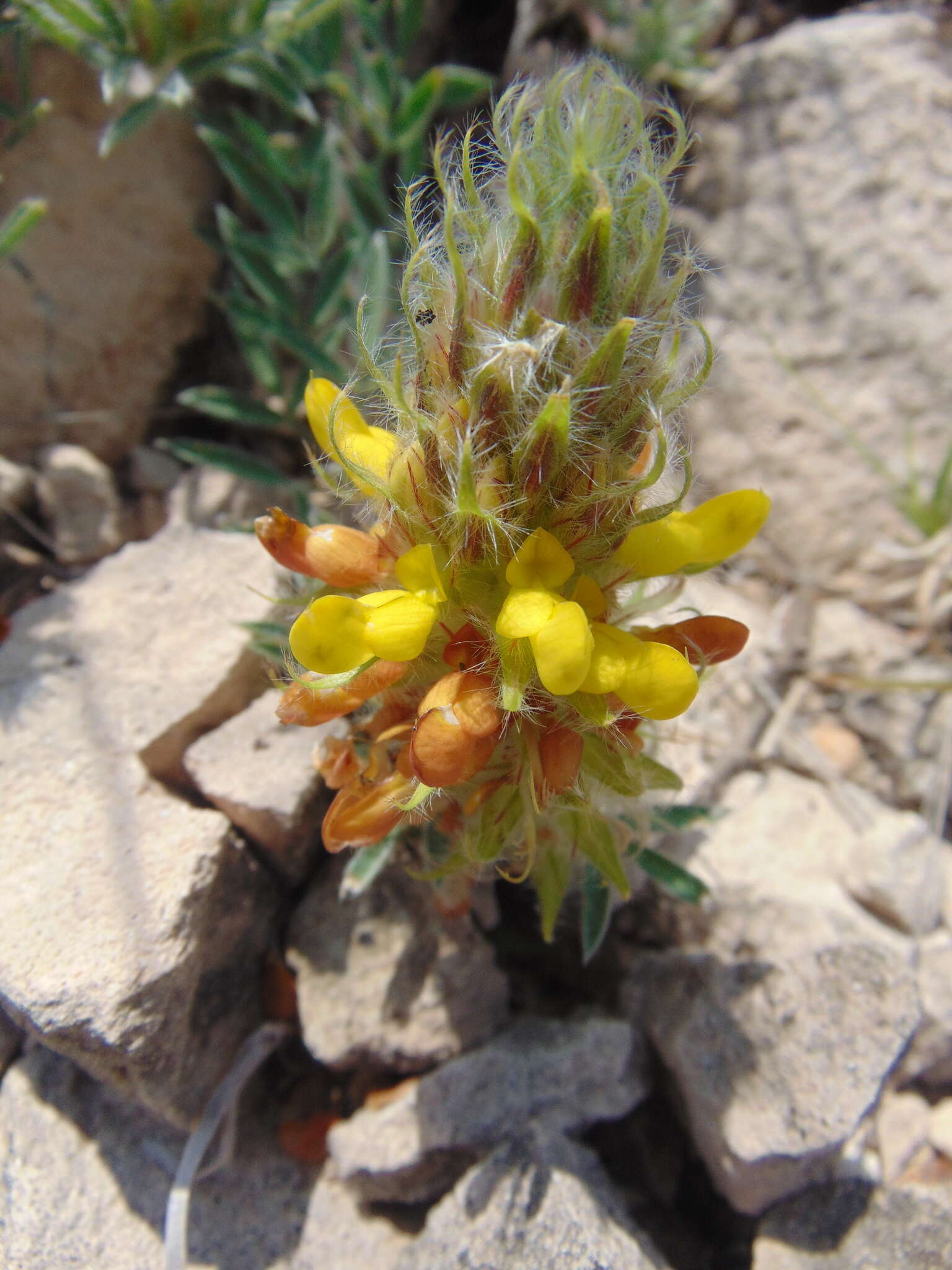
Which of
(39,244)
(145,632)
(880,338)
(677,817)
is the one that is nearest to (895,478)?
(880,338)

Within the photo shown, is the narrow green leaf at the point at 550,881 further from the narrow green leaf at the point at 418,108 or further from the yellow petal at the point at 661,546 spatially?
the narrow green leaf at the point at 418,108

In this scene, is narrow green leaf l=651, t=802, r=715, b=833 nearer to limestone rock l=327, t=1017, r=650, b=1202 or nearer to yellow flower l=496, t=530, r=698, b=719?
limestone rock l=327, t=1017, r=650, b=1202

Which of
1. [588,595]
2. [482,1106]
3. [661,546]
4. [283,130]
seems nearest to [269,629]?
[588,595]

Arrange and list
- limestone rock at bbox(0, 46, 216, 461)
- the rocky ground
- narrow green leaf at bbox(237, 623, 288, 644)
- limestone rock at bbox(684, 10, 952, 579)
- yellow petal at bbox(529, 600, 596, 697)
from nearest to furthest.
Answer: yellow petal at bbox(529, 600, 596, 697) → the rocky ground → narrow green leaf at bbox(237, 623, 288, 644) → limestone rock at bbox(0, 46, 216, 461) → limestone rock at bbox(684, 10, 952, 579)

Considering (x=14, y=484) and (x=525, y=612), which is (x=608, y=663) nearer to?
(x=525, y=612)

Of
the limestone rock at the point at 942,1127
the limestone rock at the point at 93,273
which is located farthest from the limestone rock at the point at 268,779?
the limestone rock at the point at 942,1127

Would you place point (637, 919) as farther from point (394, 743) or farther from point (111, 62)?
point (111, 62)

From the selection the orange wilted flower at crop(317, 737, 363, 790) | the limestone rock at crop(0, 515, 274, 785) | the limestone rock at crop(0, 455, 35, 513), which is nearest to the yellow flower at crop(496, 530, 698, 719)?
the orange wilted flower at crop(317, 737, 363, 790)
